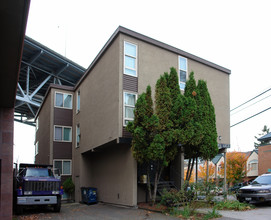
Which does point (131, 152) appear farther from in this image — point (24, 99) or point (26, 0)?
point (24, 99)

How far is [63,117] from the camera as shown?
78.4 feet

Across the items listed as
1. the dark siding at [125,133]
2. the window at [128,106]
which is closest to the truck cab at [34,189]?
the dark siding at [125,133]

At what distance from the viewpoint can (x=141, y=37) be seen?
52.9 ft

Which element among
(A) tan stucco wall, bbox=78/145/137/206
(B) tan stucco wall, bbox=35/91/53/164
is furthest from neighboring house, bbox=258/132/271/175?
(B) tan stucco wall, bbox=35/91/53/164

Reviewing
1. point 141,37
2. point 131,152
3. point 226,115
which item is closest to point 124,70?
point 141,37

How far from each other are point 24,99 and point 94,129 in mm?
21313

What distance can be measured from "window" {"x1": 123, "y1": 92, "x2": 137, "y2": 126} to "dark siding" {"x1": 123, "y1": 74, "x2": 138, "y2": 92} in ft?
0.87

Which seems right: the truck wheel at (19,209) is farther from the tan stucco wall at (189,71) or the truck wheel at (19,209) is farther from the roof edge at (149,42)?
the roof edge at (149,42)

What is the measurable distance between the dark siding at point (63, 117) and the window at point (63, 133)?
39 centimetres

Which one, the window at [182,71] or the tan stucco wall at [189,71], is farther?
the window at [182,71]

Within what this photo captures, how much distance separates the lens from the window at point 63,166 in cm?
2295

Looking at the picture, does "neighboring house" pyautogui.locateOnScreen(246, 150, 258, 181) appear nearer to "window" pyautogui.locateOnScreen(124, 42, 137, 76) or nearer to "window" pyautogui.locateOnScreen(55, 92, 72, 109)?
"window" pyautogui.locateOnScreen(55, 92, 72, 109)

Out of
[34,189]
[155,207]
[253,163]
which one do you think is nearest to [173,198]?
[155,207]

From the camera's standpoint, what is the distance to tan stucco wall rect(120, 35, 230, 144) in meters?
16.2
